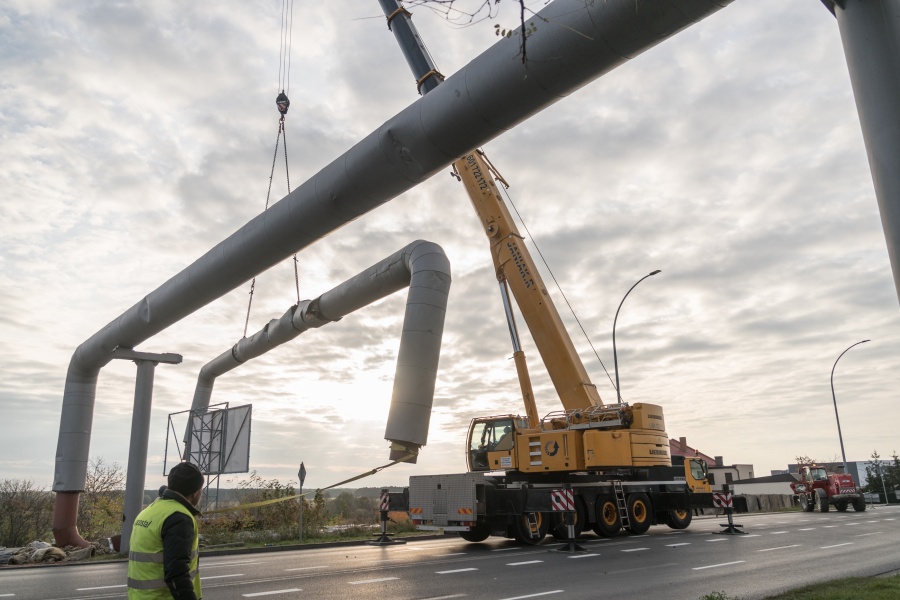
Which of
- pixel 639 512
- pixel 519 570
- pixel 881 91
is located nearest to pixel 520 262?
pixel 639 512

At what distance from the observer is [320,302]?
20203 mm

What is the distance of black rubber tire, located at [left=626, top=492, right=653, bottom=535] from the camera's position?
60.2 feet

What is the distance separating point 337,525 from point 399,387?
10.7 m

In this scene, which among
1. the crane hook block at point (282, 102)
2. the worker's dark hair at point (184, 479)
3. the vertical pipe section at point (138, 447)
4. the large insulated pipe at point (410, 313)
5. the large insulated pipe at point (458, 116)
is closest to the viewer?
the worker's dark hair at point (184, 479)

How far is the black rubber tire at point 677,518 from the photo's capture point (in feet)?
67.0

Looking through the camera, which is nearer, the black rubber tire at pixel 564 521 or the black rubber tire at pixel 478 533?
the black rubber tire at pixel 564 521

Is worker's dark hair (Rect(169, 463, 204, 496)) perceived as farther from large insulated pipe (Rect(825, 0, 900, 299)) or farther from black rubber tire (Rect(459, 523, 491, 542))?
black rubber tire (Rect(459, 523, 491, 542))

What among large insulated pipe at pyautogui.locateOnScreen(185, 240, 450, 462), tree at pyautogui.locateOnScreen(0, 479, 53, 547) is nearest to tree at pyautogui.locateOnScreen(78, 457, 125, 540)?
Answer: tree at pyautogui.locateOnScreen(0, 479, 53, 547)

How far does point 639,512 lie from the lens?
61.6 feet

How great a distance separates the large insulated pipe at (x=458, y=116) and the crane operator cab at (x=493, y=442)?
9051mm

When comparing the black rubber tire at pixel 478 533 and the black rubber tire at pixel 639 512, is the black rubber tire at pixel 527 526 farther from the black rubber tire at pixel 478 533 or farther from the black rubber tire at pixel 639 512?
the black rubber tire at pixel 639 512

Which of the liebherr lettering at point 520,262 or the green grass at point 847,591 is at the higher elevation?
the liebherr lettering at point 520,262

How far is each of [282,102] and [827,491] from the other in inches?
1196

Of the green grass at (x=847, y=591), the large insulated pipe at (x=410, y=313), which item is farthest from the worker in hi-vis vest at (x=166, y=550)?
the large insulated pipe at (x=410, y=313)
